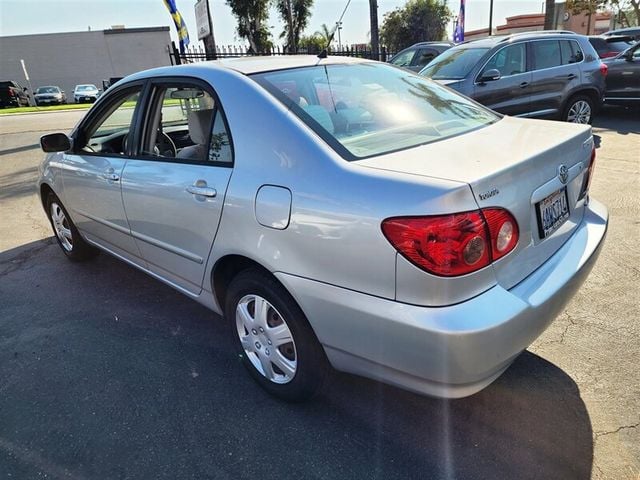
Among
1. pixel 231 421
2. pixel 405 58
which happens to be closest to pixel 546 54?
pixel 405 58

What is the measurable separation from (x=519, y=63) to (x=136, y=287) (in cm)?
694

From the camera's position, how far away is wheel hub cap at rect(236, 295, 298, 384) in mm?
2262

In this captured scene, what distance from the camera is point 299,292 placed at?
1979 millimetres

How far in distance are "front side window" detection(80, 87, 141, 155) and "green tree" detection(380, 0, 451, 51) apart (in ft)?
119

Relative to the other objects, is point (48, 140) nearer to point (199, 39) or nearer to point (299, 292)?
point (299, 292)

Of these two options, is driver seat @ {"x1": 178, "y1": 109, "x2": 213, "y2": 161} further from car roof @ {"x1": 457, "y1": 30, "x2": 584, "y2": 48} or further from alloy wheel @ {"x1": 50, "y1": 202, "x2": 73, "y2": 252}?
car roof @ {"x1": 457, "y1": 30, "x2": 584, "y2": 48}

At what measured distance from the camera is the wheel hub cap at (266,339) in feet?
7.42

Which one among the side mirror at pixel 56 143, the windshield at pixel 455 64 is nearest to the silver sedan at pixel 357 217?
the side mirror at pixel 56 143

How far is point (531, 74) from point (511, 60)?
40 centimetres

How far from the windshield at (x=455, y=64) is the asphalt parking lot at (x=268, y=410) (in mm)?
5094

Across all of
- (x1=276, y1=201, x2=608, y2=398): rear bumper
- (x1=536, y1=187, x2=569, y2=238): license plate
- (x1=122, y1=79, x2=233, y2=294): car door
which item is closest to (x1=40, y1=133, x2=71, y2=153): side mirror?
(x1=122, y1=79, x2=233, y2=294): car door

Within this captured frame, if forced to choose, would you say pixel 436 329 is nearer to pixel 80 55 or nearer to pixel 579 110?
pixel 579 110

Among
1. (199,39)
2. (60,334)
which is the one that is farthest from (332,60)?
(199,39)

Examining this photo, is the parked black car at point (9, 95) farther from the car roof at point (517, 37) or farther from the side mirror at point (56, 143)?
the side mirror at point (56, 143)
